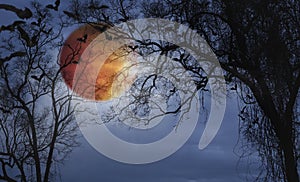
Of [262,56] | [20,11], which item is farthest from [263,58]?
[20,11]

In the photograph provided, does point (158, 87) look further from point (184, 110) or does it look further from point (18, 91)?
point (18, 91)

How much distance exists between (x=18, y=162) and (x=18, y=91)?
9.31 ft

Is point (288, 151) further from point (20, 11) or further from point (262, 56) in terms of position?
point (20, 11)

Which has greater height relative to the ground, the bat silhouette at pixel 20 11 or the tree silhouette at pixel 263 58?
the tree silhouette at pixel 263 58

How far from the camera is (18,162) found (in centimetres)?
1595

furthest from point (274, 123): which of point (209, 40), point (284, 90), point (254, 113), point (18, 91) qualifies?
point (18, 91)

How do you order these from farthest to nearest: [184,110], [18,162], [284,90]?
[18,162] < [184,110] < [284,90]

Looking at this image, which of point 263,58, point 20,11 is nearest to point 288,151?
point 263,58

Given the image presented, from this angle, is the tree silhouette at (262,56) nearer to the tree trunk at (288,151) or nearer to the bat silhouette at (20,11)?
the tree trunk at (288,151)

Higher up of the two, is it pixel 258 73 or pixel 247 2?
pixel 247 2

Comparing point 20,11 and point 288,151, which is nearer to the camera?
point 20,11

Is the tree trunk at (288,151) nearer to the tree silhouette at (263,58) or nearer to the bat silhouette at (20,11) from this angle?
the tree silhouette at (263,58)

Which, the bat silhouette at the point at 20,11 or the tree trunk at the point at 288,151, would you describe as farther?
the tree trunk at the point at 288,151

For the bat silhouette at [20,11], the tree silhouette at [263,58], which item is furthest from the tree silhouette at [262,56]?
the bat silhouette at [20,11]
